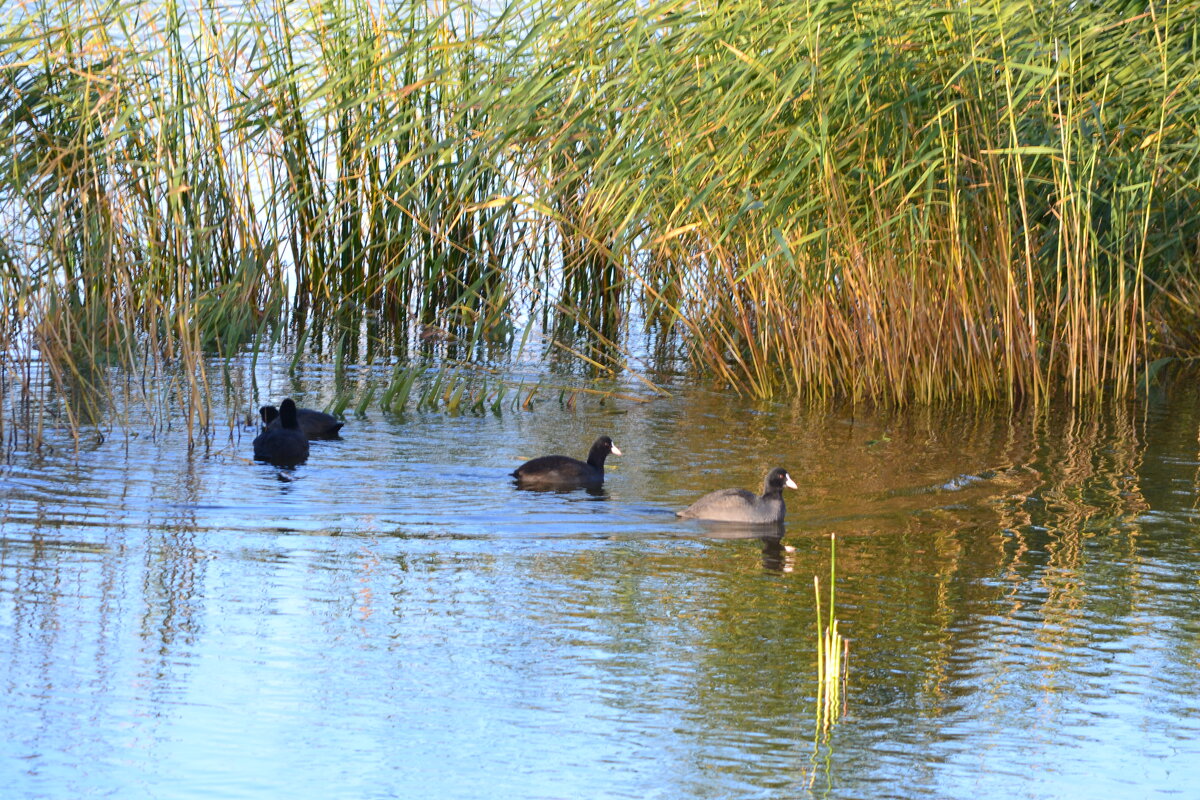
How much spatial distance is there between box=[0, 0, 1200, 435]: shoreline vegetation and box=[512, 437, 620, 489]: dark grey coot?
1494 millimetres

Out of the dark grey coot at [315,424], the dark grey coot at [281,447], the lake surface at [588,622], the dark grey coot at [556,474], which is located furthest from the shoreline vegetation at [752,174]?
the dark grey coot at [556,474]

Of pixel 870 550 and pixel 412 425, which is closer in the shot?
pixel 870 550

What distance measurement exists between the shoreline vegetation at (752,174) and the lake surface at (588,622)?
3.36ft

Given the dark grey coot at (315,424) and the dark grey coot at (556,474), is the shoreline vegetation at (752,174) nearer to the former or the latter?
the dark grey coot at (315,424)

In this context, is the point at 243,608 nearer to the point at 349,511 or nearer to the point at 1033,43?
the point at 349,511

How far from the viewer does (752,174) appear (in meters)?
10.1

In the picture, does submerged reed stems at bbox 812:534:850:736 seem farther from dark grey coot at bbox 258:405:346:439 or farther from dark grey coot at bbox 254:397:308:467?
dark grey coot at bbox 258:405:346:439

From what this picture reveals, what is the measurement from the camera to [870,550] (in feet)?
26.1

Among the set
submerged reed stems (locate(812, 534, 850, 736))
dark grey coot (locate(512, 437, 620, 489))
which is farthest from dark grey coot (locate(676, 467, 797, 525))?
submerged reed stems (locate(812, 534, 850, 736))

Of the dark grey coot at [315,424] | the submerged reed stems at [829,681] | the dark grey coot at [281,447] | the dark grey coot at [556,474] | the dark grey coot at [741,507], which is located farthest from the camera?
the dark grey coot at [315,424]

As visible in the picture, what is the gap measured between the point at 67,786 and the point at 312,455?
5.25 meters

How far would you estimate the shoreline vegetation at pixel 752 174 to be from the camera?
9781 millimetres

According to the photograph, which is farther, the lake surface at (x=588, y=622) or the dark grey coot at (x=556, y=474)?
the dark grey coot at (x=556, y=474)

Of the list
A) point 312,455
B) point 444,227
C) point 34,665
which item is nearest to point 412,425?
point 312,455
